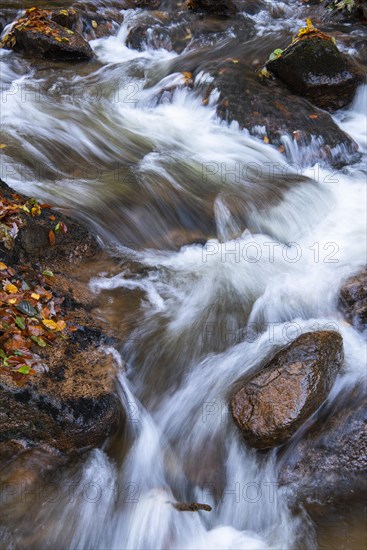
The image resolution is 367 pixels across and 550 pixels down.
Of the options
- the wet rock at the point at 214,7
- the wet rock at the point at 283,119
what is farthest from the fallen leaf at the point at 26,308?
the wet rock at the point at 214,7

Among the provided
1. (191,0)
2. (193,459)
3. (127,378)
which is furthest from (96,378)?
(191,0)

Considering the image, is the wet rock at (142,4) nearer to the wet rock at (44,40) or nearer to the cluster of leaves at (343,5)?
the wet rock at (44,40)

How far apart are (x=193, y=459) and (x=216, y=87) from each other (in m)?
6.95

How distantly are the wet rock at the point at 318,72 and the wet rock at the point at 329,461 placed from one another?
640cm

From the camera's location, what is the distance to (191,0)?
12.5 m

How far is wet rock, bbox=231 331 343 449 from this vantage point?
3.76m

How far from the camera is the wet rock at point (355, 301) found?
488 cm

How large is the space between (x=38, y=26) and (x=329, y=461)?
10.4 metres

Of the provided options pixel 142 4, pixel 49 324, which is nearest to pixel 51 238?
pixel 49 324

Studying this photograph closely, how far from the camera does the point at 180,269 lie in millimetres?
A: 5535

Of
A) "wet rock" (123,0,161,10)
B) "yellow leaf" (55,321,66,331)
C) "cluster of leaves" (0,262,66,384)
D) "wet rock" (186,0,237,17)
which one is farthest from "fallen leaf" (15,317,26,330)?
"wet rock" (123,0,161,10)

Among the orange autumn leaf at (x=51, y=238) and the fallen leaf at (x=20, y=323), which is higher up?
the orange autumn leaf at (x=51, y=238)

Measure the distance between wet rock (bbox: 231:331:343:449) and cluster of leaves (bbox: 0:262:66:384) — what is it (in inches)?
69.0

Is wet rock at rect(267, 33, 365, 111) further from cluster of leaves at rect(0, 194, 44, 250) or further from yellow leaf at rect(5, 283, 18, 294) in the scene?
yellow leaf at rect(5, 283, 18, 294)
